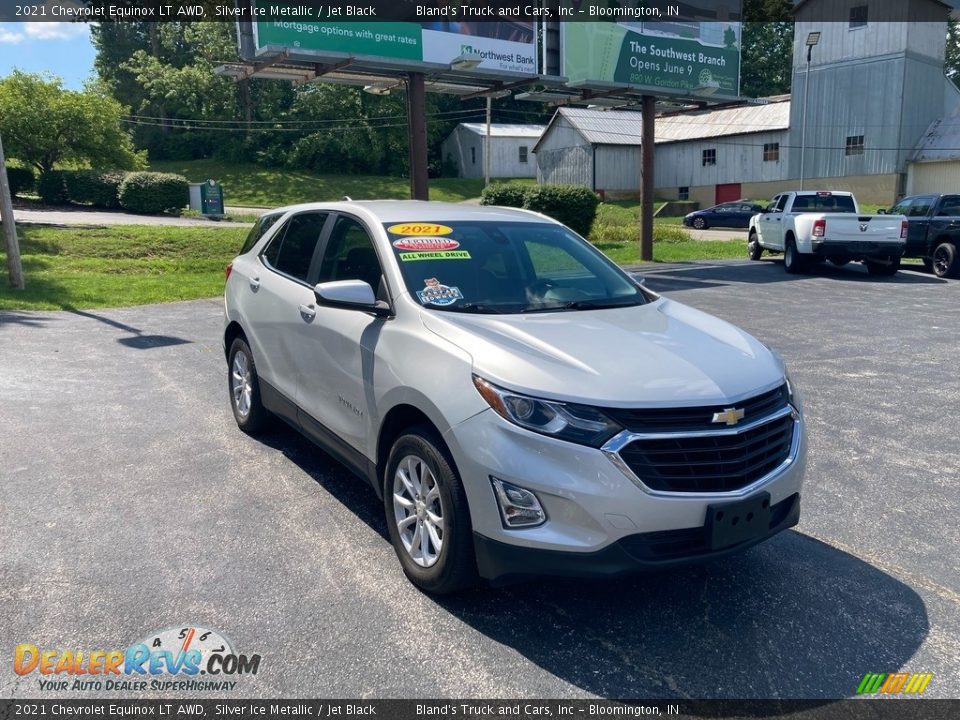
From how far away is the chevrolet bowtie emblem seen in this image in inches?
130

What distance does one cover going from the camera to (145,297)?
14.1m

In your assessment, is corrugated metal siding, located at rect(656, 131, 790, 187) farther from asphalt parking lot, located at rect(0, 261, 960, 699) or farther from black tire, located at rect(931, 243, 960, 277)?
asphalt parking lot, located at rect(0, 261, 960, 699)

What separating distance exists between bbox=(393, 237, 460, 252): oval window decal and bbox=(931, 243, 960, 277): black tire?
16.8 metres

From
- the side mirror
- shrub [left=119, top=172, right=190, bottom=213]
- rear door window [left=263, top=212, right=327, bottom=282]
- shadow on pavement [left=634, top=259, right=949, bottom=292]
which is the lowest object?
shadow on pavement [left=634, top=259, right=949, bottom=292]

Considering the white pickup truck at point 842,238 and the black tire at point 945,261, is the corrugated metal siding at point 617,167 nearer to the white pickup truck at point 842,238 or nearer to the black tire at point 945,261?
the white pickup truck at point 842,238

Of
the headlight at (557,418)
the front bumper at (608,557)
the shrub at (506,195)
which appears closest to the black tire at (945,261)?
the shrub at (506,195)

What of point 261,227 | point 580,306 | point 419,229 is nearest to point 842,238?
point 261,227

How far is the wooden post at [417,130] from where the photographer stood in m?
16.2

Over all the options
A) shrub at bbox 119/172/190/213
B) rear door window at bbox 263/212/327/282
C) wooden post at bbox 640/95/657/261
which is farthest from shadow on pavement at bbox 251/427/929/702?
shrub at bbox 119/172/190/213

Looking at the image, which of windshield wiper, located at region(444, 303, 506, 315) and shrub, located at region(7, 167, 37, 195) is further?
shrub, located at region(7, 167, 37, 195)

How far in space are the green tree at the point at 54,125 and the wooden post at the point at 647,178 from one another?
921 inches

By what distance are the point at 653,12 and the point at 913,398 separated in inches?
623

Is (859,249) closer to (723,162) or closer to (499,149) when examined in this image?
(723,162)

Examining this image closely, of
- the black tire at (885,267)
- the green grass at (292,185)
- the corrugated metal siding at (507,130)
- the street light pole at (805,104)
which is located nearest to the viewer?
the black tire at (885,267)
